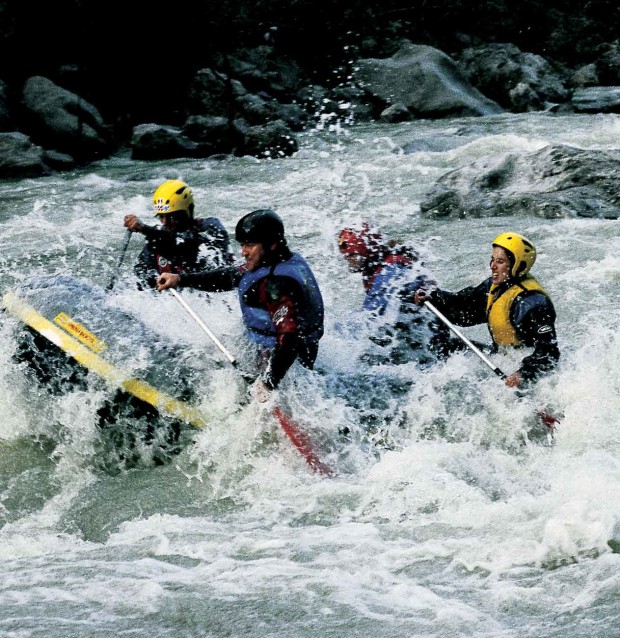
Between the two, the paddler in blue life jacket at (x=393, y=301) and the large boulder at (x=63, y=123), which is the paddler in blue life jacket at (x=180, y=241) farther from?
the large boulder at (x=63, y=123)

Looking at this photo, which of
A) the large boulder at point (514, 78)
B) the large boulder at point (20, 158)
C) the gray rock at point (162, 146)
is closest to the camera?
the large boulder at point (20, 158)

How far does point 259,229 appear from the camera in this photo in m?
5.98

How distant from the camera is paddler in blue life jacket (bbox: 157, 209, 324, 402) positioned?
5.89 m

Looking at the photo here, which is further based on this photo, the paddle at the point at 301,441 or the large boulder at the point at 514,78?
the large boulder at the point at 514,78

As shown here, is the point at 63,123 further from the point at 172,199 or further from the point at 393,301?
the point at 393,301

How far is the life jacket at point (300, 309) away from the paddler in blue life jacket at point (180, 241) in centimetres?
153

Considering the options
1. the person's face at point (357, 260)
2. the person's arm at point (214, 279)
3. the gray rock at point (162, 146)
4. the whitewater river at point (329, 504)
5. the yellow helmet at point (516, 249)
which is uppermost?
the yellow helmet at point (516, 249)

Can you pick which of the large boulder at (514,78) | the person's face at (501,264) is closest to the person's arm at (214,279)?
the person's face at (501,264)

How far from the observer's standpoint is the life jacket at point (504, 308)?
254 inches

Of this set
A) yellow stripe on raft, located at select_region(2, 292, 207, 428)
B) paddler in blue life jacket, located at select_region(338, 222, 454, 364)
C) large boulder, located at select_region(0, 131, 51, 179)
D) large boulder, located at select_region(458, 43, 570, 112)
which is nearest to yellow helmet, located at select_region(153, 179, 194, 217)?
paddler in blue life jacket, located at select_region(338, 222, 454, 364)

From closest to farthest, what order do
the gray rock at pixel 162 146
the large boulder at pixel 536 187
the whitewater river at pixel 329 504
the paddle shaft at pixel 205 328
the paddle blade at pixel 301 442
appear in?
→ the whitewater river at pixel 329 504 → the paddle blade at pixel 301 442 → the paddle shaft at pixel 205 328 → the large boulder at pixel 536 187 → the gray rock at pixel 162 146

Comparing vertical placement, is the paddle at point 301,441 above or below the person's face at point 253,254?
below

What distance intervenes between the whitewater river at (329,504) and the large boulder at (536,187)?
332 centimetres

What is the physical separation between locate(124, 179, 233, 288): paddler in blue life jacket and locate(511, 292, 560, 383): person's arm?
8.06 ft
